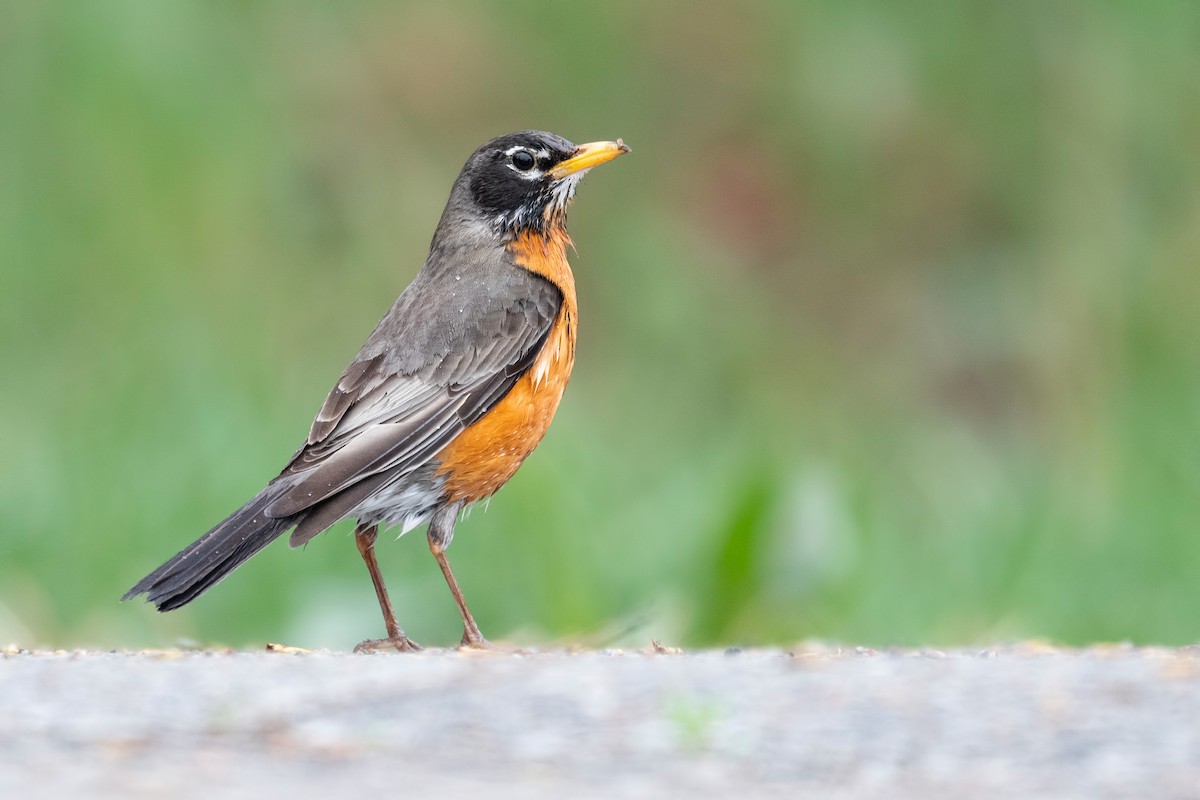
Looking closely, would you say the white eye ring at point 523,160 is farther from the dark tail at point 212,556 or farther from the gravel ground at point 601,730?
the gravel ground at point 601,730

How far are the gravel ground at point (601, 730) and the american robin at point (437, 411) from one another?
182 centimetres

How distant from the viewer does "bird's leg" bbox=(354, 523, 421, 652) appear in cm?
638

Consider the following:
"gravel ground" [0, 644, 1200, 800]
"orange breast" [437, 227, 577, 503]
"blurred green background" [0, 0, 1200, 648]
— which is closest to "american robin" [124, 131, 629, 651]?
"orange breast" [437, 227, 577, 503]

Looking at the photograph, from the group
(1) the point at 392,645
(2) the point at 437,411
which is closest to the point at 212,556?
(1) the point at 392,645

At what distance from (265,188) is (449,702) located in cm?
735

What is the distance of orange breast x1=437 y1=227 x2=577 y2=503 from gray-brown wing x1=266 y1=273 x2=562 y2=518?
4 centimetres

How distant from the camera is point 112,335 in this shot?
9.37m

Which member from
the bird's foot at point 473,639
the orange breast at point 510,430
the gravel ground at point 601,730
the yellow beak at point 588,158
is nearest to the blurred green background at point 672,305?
the bird's foot at point 473,639

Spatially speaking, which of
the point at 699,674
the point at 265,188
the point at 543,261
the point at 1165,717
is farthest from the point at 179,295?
the point at 1165,717

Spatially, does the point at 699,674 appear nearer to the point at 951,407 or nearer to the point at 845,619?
the point at 845,619

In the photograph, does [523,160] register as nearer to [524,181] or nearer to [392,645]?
[524,181]

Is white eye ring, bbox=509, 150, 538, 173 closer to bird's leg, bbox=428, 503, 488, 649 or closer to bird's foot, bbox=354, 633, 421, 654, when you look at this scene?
bird's leg, bbox=428, 503, 488, 649

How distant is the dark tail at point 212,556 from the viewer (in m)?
5.71

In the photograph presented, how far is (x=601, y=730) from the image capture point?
3.58 metres
